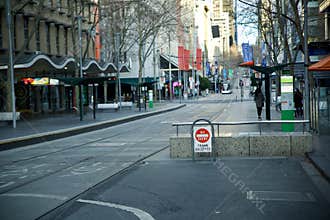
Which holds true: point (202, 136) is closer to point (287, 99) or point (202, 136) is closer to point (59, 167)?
point (59, 167)

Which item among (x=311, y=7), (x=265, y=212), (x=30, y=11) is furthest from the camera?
(x=30, y=11)

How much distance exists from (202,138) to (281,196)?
18.6ft

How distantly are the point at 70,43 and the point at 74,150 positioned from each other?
38650 mm

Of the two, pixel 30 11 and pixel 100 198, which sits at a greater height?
pixel 30 11

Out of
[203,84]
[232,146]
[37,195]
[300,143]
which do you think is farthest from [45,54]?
[203,84]

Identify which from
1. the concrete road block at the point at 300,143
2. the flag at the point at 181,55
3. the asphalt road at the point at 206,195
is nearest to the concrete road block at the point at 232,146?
the concrete road block at the point at 300,143

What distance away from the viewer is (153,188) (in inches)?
452

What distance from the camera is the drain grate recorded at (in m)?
10.1

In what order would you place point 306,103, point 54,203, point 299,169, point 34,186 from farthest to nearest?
point 306,103, point 299,169, point 34,186, point 54,203

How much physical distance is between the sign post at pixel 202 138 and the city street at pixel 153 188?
461 millimetres

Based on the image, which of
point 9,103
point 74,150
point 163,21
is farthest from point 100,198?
point 163,21

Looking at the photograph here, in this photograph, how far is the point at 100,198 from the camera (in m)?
10.4

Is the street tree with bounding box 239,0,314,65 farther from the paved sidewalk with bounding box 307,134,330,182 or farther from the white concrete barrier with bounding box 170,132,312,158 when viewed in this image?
the white concrete barrier with bounding box 170,132,312,158

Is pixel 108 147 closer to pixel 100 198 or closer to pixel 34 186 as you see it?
pixel 34 186
